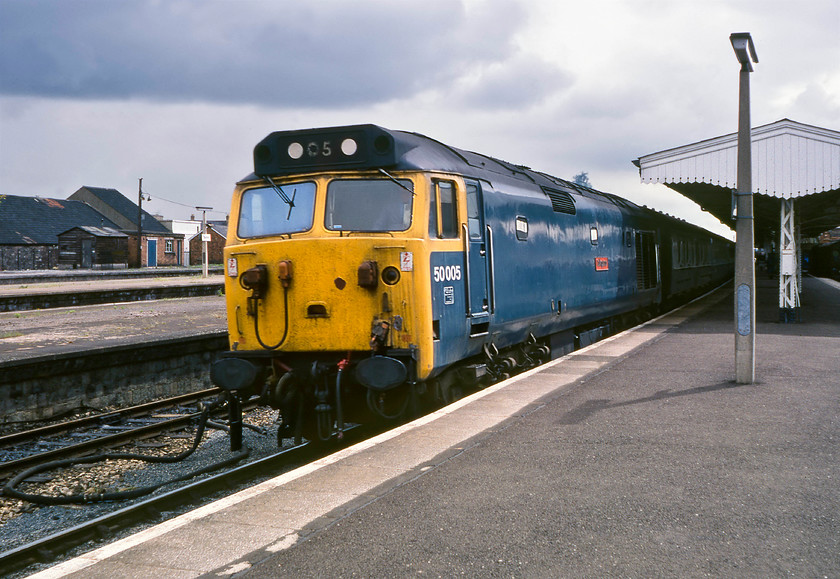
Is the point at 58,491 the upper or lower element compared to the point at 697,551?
lower

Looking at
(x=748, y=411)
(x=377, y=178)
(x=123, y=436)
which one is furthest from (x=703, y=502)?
(x=123, y=436)

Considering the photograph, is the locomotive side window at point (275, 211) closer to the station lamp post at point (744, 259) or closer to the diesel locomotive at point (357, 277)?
the diesel locomotive at point (357, 277)

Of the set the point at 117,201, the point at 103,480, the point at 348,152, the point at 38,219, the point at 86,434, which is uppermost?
the point at 117,201

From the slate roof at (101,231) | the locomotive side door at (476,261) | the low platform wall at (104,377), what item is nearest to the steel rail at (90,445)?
the low platform wall at (104,377)

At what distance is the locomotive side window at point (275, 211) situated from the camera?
24.5 ft

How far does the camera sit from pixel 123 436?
9156 millimetres

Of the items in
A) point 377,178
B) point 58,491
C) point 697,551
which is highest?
A: point 377,178

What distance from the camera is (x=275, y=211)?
769 centimetres

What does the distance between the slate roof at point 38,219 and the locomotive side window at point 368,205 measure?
4948cm

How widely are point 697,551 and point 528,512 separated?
104 centimetres

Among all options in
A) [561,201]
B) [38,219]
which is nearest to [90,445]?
[561,201]

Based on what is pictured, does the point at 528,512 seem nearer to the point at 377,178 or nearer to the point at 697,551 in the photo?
the point at 697,551

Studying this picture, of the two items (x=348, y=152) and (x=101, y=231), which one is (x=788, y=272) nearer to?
(x=348, y=152)

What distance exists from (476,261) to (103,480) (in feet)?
15.1
